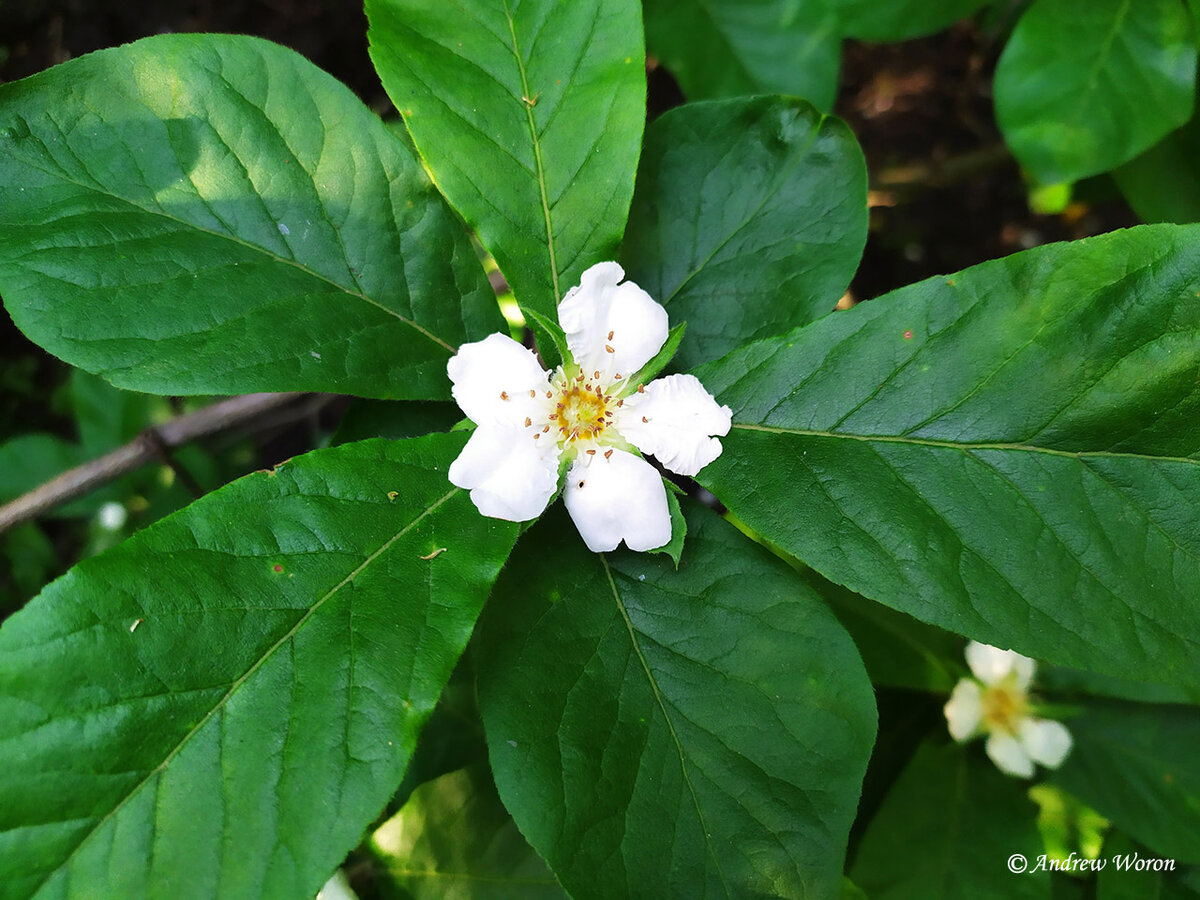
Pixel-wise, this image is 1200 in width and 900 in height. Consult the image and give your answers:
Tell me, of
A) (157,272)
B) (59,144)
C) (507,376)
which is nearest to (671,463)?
(507,376)

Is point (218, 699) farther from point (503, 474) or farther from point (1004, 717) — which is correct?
point (1004, 717)

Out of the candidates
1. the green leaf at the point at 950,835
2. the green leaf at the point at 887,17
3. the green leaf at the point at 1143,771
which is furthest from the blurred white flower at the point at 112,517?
the green leaf at the point at 1143,771

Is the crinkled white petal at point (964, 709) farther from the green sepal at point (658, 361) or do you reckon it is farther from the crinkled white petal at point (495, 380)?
the crinkled white petal at point (495, 380)

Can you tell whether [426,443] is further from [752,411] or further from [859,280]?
[859,280]

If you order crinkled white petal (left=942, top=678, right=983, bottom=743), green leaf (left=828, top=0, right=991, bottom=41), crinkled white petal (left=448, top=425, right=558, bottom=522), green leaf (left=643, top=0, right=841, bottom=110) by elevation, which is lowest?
crinkled white petal (left=448, top=425, right=558, bottom=522)

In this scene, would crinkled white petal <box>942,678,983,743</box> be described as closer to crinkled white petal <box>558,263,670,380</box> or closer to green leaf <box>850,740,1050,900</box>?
green leaf <box>850,740,1050,900</box>

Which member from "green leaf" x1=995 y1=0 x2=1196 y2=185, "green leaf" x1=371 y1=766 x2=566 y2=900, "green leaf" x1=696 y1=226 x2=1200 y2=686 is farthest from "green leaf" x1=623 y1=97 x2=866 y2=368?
"green leaf" x1=371 y1=766 x2=566 y2=900
